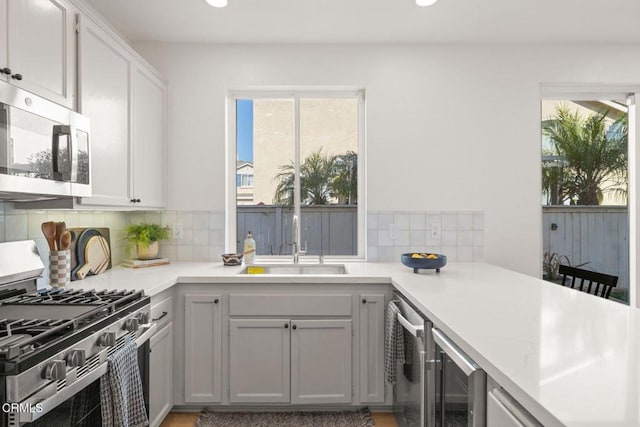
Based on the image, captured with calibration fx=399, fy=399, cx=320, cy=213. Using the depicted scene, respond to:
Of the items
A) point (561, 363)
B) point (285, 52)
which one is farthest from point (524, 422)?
point (285, 52)

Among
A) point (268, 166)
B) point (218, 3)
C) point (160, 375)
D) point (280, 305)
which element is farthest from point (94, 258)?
point (218, 3)

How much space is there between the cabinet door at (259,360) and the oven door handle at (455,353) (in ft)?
3.63

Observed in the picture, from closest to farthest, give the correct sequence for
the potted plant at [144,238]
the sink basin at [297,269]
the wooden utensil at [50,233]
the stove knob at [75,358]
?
the stove knob at [75,358] → the wooden utensil at [50,233] → the potted plant at [144,238] → the sink basin at [297,269]

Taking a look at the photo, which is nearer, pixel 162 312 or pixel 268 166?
pixel 162 312

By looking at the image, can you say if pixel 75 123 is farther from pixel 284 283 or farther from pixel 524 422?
pixel 524 422

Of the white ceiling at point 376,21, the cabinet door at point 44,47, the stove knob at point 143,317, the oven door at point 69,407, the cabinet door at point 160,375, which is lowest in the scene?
the cabinet door at point 160,375

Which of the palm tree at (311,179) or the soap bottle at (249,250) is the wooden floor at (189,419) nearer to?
the soap bottle at (249,250)

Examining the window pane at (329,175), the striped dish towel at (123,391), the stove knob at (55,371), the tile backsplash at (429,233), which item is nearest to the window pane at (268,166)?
the window pane at (329,175)

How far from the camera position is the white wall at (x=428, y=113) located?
9.57 feet

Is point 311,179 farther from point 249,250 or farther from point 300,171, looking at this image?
point 249,250

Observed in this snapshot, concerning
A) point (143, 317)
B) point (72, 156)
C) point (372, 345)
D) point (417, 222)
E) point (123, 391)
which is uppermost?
point (72, 156)

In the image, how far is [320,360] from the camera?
7.63ft

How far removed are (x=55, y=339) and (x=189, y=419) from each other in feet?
4.63

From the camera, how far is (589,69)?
9.57 ft
